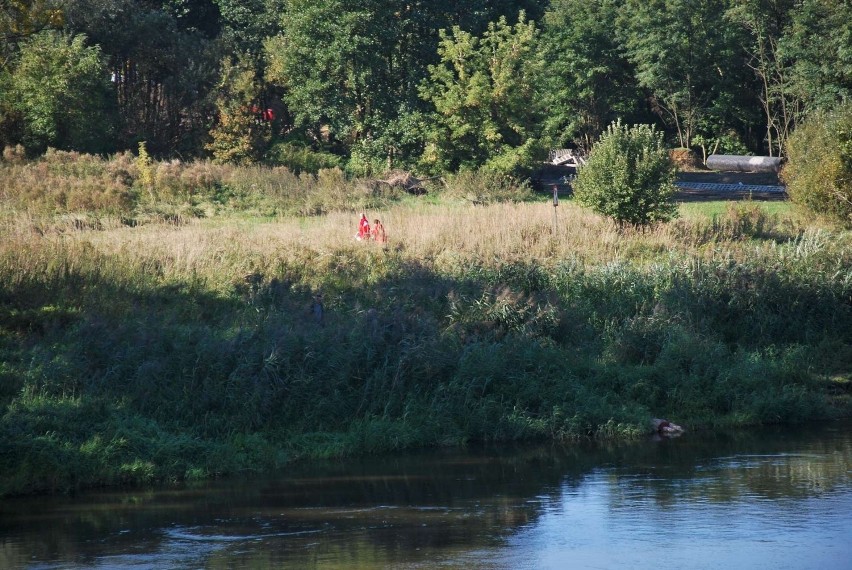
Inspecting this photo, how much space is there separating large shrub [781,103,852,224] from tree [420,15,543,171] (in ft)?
45.8

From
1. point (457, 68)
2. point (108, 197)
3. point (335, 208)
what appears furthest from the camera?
point (457, 68)

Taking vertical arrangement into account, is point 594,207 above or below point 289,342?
above

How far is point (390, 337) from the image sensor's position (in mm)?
17984

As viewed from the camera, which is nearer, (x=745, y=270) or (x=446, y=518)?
(x=446, y=518)

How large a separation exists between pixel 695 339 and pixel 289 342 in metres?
7.44

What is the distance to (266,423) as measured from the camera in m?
16.4

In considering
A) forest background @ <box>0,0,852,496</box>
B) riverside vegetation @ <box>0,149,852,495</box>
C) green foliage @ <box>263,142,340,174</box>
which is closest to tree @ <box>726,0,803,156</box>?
forest background @ <box>0,0,852,496</box>

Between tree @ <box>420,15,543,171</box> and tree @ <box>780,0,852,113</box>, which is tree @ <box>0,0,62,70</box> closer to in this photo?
tree @ <box>420,15,543,171</box>

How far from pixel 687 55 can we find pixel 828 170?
26150 mm

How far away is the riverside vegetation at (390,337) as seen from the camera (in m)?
15.9

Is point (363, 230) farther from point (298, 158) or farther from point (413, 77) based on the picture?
point (413, 77)

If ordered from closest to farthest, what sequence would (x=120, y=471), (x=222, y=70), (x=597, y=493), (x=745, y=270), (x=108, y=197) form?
1. (x=597, y=493)
2. (x=120, y=471)
3. (x=745, y=270)
4. (x=108, y=197)
5. (x=222, y=70)

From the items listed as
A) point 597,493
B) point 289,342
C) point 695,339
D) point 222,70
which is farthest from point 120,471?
point 222,70

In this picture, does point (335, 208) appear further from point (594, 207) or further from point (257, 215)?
point (594, 207)
